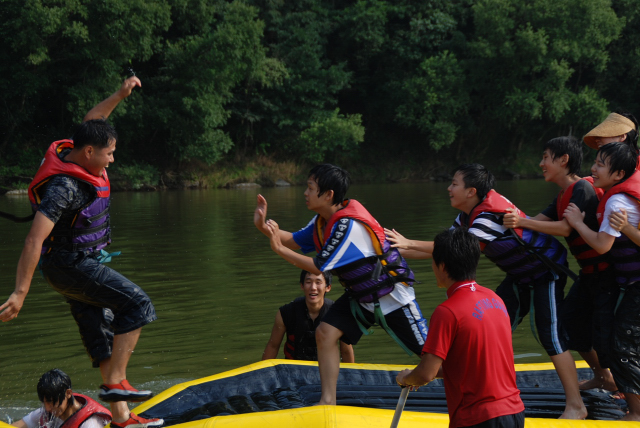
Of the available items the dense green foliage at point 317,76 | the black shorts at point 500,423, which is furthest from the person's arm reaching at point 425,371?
the dense green foliage at point 317,76

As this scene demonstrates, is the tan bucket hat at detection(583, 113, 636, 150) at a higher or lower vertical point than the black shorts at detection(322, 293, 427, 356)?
higher

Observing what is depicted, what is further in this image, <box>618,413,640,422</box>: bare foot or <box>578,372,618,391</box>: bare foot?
<box>578,372,618,391</box>: bare foot

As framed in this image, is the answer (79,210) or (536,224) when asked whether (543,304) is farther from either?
(79,210)

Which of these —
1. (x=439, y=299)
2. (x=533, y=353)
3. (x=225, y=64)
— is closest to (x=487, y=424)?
(x=533, y=353)

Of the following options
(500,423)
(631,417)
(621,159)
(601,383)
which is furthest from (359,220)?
(601,383)

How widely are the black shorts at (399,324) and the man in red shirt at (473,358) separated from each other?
1344 mm

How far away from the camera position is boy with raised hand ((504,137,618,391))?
4.37 m

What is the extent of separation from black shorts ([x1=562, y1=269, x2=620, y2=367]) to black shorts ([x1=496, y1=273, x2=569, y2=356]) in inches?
6.0

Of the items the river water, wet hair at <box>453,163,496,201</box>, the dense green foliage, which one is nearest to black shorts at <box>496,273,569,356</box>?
wet hair at <box>453,163,496,201</box>

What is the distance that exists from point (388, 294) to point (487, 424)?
152cm

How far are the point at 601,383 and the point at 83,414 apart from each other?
350 cm

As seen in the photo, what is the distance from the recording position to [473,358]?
9.43 feet

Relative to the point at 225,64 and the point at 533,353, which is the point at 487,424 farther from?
the point at 225,64

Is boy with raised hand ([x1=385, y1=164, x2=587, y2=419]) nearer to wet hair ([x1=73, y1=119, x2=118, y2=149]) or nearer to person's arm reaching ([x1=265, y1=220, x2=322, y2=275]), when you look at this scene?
person's arm reaching ([x1=265, y1=220, x2=322, y2=275])
